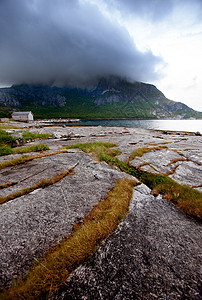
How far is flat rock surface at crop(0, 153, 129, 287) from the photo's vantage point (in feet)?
8.62

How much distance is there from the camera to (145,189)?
5359 mm

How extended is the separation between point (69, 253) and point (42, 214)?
5.41 feet

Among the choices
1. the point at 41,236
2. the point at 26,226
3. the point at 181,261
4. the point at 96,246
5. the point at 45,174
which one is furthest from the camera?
the point at 45,174

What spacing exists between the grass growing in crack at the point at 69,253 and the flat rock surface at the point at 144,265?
163 millimetres

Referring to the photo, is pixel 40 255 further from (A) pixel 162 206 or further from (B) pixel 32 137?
(B) pixel 32 137

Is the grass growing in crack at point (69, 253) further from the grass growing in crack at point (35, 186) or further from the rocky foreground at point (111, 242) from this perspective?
the grass growing in crack at point (35, 186)

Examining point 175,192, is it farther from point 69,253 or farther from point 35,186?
point 35,186

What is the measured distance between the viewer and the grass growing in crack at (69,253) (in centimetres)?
203

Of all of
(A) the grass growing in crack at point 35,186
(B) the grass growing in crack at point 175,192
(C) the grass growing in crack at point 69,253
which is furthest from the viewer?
(A) the grass growing in crack at point 35,186

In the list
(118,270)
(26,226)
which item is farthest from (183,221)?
(26,226)

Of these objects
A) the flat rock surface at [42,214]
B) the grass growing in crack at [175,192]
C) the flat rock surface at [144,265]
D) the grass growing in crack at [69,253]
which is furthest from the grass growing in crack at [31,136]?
the flat rock surface at [144,265]

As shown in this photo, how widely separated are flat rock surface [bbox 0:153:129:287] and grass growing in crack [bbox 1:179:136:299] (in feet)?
0.86

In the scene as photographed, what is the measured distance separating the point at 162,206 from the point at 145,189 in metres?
1.09

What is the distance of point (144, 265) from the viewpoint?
2.42m
